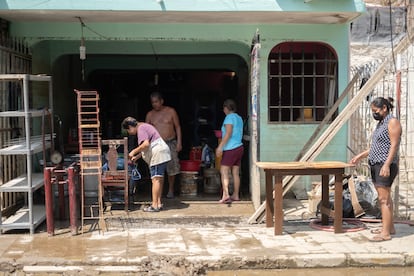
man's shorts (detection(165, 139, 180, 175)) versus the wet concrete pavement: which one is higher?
man's shorts (detection(165, 139, 180, 175))

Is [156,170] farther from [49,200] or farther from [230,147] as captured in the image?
[49,200]

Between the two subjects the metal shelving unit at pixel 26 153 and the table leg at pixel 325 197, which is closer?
the metal shelving unit at pixel 26 153

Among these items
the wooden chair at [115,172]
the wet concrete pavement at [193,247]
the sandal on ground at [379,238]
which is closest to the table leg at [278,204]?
the wet concrete pavement at [193,247]

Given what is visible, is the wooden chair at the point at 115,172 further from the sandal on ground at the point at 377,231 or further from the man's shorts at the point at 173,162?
the sandal on ground at the point at 377,231

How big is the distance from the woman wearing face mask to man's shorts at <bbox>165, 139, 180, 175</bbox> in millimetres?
3528

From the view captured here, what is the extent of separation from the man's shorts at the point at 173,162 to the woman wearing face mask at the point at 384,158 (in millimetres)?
3528

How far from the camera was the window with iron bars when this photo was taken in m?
8.54

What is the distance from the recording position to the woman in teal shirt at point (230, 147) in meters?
8.06

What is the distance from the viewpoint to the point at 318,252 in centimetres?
564

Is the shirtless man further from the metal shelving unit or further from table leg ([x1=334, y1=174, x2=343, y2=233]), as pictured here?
table leg ([x1=334, y1=174, x2=343, y2=233])

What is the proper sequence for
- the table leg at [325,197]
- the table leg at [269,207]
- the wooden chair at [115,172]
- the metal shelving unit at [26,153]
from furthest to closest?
the wooden chair at [115,172]
the table leg at [325,197]
the table leg at [269,207]
the metal shelving unit at [26,153]

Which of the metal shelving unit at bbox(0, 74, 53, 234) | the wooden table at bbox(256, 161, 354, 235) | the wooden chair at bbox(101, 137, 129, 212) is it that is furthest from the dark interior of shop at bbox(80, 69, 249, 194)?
the wooden table at bbox(256, 161, 354, 235)

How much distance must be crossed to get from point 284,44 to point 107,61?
202 inches

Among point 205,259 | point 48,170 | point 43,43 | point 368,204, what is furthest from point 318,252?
point 43,43
